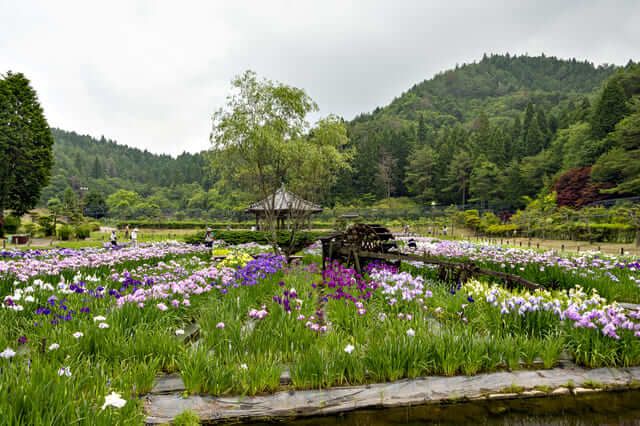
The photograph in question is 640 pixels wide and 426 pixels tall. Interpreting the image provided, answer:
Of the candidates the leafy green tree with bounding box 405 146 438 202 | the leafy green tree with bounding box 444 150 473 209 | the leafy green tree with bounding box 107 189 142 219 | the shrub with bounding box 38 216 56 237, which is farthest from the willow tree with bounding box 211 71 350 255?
the leafy green tree with bounding box 107 189 142 219

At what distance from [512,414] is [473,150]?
237ft

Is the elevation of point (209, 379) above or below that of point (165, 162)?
below

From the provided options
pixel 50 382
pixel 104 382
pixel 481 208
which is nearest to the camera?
pixel 50 382

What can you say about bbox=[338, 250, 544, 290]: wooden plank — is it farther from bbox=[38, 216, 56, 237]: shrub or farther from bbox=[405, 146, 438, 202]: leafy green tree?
bbox=[405, 146, 438, 202]: leafy green tree

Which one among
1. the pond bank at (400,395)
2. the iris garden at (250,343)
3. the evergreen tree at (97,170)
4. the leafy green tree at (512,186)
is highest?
the evergreen tree at (97,170)

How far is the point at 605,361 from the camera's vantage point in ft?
12.6

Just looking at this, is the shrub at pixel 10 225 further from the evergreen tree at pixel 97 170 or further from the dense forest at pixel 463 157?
the evergreen tree at pixel 97 170

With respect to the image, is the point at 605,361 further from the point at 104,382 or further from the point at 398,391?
the point at 104,382

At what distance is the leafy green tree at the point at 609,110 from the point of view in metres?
43.2

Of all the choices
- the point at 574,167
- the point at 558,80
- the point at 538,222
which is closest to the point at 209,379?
the point at 538,222

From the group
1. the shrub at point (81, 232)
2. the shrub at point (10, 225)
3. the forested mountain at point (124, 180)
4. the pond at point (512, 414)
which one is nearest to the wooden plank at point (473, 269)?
the pond at point (512, 414)

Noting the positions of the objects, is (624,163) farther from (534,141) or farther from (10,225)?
(10,225)

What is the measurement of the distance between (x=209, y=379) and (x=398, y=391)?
1.88 meters

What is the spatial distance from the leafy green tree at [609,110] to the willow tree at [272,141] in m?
47.4
